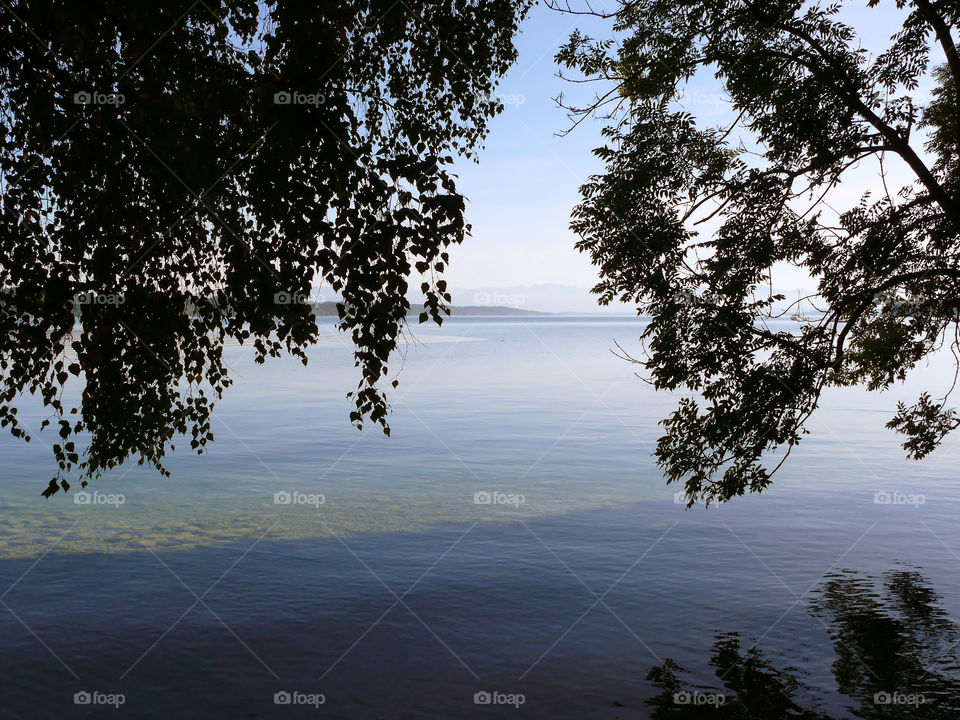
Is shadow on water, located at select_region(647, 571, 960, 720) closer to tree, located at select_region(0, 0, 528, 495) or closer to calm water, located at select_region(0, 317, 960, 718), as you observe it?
calm water, located at select_region(0, 317, 960, 718)

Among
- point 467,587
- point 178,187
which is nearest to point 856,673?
point 467,587

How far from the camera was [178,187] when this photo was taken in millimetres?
7688

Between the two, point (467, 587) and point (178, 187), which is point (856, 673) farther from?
point (178, 187)

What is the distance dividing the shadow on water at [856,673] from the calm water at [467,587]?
0.15 feet

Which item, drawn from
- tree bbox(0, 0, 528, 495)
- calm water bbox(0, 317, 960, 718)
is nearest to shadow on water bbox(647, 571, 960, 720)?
calm water bbox(0, 317, 960, 718)

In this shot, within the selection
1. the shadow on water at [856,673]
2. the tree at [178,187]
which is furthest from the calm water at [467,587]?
the tree at [178,187]

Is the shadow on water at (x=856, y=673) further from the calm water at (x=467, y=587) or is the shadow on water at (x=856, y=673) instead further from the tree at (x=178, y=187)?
the tree at (x=178, y=187)

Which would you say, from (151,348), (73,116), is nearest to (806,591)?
(151,348)

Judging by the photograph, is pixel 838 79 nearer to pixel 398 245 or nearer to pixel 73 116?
pixel 398 245

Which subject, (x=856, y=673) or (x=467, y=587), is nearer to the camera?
(x=856, y=673)

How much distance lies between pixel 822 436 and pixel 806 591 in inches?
826

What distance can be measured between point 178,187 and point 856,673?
33.9ft

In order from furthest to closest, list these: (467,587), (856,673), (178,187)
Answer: (467,587)
(856,673)
(178,187)

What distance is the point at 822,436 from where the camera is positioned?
34.2 meters
